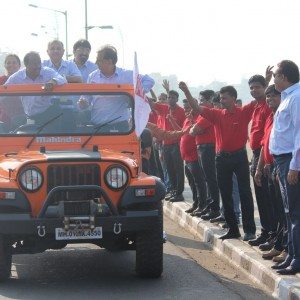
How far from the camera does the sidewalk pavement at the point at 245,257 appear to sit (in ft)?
24.4

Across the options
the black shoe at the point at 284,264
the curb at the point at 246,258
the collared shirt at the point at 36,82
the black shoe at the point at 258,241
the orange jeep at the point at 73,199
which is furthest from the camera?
the black shoe at the point at 258,241

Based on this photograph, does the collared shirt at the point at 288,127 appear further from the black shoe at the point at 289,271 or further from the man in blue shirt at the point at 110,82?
the man in blue shirt at the point at 110,82

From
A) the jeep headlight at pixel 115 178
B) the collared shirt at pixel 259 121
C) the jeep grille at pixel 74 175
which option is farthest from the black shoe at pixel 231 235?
the jeep grille at pixel 74 175

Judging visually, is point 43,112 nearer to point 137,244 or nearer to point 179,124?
point 137,244

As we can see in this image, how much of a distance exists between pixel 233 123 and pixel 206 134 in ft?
7.66

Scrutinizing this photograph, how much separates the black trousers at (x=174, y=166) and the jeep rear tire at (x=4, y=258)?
7154mm

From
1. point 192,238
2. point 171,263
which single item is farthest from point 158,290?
point 192,238

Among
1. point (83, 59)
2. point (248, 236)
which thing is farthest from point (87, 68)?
point (248, 236)

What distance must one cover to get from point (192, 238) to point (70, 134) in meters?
3.39

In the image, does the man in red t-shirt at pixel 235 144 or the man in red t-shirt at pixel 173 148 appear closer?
the man in red t-shirt at pixel 235 144

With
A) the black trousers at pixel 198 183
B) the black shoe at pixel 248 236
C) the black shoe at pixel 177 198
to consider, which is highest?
the black trousers at pixel 198 183

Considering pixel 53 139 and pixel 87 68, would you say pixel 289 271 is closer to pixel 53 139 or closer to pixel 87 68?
pixel 53 139

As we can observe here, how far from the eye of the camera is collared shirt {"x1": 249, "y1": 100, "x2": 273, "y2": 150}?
909 cm

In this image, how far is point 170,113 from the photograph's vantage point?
591 inches
